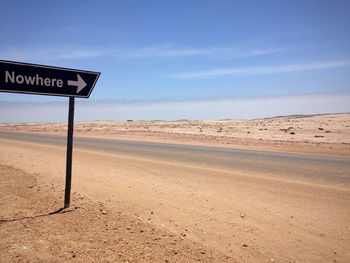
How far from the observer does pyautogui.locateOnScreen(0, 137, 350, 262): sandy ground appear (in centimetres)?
338

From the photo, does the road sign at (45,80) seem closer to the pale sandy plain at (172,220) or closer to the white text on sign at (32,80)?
the white text on sign at (32,80)

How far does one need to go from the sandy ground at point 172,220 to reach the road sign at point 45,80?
225cm

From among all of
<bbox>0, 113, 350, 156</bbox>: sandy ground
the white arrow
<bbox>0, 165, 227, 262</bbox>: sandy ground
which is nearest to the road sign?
the white arrow

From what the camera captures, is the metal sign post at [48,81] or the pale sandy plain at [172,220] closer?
the pale sandy plain at [172,220]

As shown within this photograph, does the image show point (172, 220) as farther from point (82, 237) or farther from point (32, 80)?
point (32, 80)

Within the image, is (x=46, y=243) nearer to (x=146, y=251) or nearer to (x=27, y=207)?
(x=146, y=251)

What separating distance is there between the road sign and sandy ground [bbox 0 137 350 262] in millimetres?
2255

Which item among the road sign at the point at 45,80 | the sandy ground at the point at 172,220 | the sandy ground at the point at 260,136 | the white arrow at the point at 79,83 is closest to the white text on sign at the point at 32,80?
the road sign at the point at 45,80

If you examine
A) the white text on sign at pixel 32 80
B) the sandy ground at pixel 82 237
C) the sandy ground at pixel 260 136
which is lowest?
the sandy ground at pixel 82 237

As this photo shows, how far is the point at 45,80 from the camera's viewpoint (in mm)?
4223

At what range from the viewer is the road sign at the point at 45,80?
3.85m

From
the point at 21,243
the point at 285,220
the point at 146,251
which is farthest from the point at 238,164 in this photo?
the point at 21,243

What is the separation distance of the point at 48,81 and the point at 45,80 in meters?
0.05

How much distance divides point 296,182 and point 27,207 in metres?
7.31
